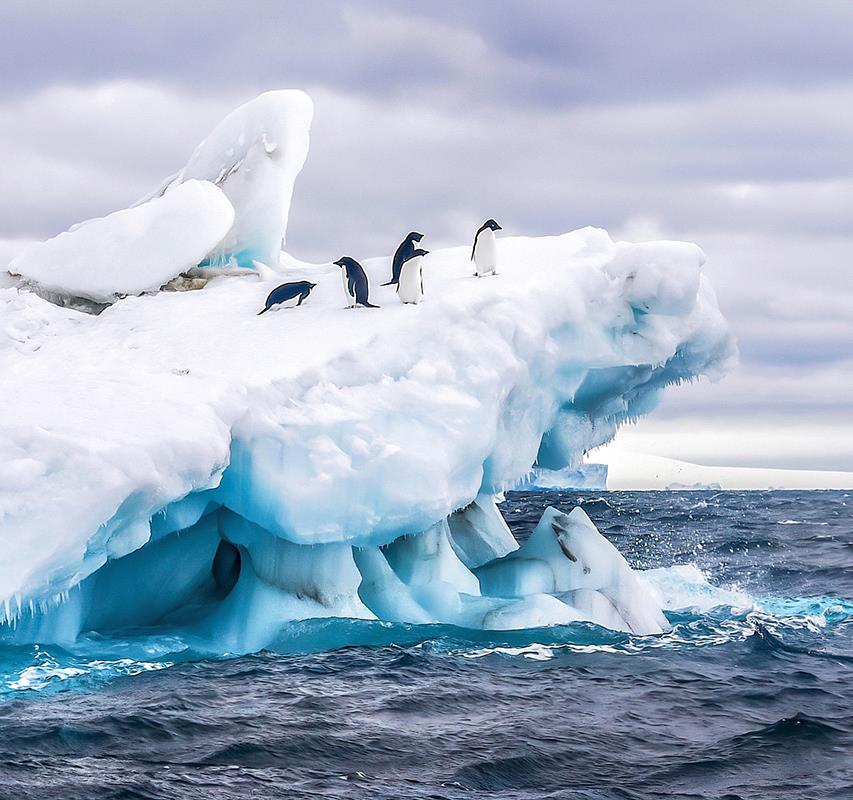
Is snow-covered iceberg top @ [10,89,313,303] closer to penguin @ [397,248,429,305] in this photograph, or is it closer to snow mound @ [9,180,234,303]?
snow mound @ [9,180,234,303]

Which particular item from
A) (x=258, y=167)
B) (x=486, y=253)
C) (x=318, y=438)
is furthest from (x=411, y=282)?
(x=258, y=167)

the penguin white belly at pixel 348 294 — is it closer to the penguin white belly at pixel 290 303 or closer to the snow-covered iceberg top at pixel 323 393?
the snow-covered iceberg top at pixel 323 393

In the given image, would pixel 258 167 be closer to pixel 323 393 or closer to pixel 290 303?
pixel 290 303

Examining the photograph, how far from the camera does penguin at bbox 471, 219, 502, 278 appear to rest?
12.2m

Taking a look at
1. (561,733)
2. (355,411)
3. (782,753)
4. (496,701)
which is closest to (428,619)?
(355,411)

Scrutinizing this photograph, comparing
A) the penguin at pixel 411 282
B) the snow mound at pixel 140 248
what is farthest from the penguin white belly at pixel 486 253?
the snow mound at pixel 140 248

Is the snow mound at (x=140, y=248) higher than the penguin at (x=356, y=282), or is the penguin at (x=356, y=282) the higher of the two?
the snow mound at (x=140, y=248)

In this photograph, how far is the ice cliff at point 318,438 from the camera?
8766mm

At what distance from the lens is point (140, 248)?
41.4ft

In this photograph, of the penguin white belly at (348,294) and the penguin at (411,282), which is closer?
the penguin at (411,282)

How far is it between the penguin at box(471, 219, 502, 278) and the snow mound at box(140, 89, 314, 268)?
2.81 m

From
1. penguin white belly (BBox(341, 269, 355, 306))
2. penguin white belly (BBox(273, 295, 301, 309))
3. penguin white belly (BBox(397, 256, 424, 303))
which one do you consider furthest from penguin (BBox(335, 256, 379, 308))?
penguin white belly (BBox(273, 295, 301, 309))

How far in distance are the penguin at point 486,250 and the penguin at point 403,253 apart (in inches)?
25.0

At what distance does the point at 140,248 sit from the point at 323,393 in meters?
3.64
